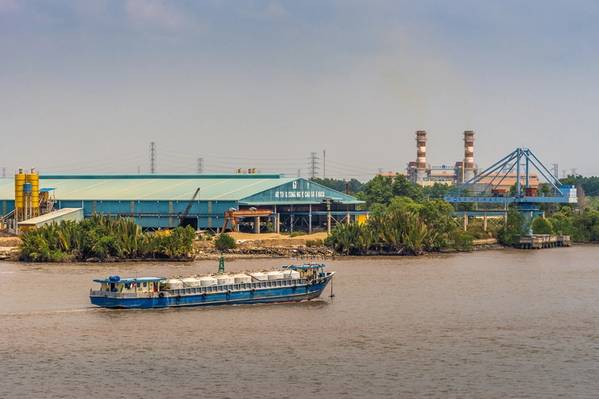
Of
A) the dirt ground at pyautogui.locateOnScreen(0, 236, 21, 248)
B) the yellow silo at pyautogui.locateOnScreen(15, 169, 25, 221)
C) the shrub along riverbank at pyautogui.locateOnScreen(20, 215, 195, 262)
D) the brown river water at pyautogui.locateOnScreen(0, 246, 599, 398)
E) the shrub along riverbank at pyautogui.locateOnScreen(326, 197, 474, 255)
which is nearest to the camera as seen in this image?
the brown river water at pyautogui.locateOnScreen(0, 246, 599, 398)

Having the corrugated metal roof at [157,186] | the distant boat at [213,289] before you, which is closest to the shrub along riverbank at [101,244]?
the corrugated metal roof at [157,186]

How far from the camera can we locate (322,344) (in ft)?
167

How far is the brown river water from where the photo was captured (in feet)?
141

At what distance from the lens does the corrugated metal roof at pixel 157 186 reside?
405ft

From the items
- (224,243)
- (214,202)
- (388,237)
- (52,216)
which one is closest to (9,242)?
(52,216)

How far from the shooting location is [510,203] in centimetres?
13525

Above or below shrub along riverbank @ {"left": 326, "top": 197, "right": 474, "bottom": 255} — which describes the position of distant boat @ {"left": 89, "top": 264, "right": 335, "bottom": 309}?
below

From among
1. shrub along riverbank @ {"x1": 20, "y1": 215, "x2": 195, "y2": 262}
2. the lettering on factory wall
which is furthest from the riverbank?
the lettering on factory wall

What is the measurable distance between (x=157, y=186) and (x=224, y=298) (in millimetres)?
71225

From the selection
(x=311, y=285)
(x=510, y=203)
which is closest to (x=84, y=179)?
A: (x=510, y=203)

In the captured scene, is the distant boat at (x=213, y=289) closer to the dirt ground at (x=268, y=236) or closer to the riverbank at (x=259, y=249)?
the riverbank at (x=259, y=249)

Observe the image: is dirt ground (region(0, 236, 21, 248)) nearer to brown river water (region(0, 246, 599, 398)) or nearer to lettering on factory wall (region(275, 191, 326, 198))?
lettering on factory wall (region(275, 191, 326, 198))

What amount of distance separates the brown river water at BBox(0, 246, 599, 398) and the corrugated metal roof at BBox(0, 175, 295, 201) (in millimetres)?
47811

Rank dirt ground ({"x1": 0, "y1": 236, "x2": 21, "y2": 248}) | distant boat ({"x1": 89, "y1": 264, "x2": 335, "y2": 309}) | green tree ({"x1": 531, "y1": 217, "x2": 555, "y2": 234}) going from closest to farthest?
distant boat ({"x1": 89, "y1": 264, "x2": 335, "y2": 309}) → dirt ground ({"x1": 0, "y1": 236, "x2": 21, "y2": 248}) → green tree ({"x1": 531, "y1": 217, "x2": 555, "y2": 234})
